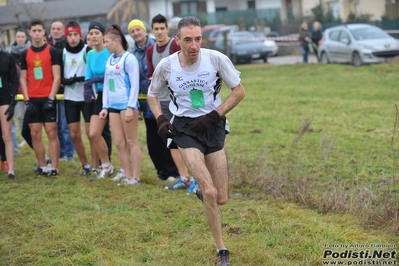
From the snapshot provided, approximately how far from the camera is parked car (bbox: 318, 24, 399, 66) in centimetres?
2605

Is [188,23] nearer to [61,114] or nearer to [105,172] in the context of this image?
[105,172]

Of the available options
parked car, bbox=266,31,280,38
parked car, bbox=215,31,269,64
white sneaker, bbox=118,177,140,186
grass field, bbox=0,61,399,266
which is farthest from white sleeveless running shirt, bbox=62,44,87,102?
parked car, bbox=266,31,280,38

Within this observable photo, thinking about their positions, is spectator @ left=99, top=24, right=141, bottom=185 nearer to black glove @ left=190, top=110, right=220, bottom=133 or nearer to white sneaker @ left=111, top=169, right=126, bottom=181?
white sneaker @ left=111, top=169, right=126, bottom=181

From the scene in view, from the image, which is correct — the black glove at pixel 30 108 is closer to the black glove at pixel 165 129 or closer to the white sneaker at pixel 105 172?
the white sneaker at pixel 105 172

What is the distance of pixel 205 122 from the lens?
641 centimetres

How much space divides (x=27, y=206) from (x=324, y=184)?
373 cm

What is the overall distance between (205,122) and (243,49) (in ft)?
90.1

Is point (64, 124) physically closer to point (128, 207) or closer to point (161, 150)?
point (161, 150)

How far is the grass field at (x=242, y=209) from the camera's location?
682 cm

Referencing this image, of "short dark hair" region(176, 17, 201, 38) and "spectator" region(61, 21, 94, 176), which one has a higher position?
"short dark hair" region(176, 17, 201, 38)

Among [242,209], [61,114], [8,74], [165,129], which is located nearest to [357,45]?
[61,114]

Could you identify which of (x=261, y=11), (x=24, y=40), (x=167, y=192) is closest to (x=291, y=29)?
(x=261, y=11)

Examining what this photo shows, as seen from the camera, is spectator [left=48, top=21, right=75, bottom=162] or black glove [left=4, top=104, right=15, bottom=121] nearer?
black glove [left=4, top=104, right=15, bottom=121]

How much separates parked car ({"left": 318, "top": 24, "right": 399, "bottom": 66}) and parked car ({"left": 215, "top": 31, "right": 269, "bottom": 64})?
4761 millimetres
